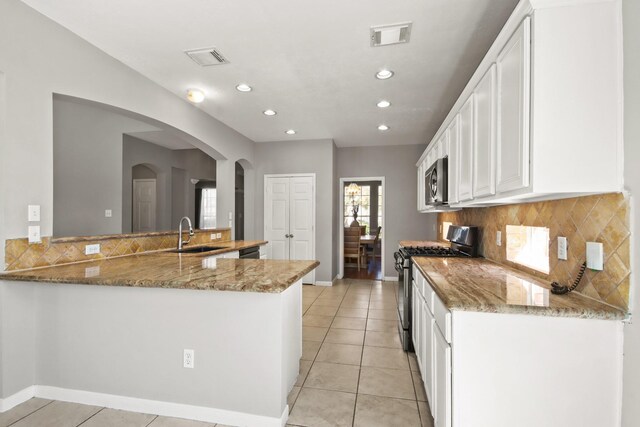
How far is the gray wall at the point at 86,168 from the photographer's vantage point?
171 inches

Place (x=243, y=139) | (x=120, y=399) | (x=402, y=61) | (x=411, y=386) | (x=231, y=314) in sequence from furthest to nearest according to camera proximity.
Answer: (x=243, y=139), (x=402, y=61), (x=411, y=386), (x=120, y=399), (x=231, y=314)

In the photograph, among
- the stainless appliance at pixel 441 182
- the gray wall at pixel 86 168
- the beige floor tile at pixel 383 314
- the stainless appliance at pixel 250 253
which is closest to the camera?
the stainless appliance at pixel 441 182

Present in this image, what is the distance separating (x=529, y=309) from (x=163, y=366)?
2.06m

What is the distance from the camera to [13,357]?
1.97m

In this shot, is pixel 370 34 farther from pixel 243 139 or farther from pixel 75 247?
pixel 243 139

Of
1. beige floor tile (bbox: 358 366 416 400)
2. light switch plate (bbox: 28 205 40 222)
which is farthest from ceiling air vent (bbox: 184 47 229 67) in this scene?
beige floor tile (bbox: 358 366 416 400)

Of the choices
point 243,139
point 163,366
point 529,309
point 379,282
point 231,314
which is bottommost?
point 379,282

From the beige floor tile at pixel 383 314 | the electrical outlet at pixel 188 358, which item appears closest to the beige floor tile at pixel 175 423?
the electrical outlet at pixel 188 358

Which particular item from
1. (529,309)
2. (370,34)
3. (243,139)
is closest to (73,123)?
(243,139)

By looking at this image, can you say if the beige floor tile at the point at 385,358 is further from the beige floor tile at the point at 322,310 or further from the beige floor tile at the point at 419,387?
the beige floor tile at the point at 322,310

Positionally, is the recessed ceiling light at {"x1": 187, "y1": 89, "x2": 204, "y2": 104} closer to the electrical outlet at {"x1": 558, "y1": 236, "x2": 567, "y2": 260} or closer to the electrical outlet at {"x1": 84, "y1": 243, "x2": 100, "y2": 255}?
the electrical outlet at {"x1": 84, "y1": 243, "x2": 100, "y2": 255}

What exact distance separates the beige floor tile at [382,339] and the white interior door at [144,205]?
5743 mm

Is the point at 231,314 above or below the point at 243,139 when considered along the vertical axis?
below

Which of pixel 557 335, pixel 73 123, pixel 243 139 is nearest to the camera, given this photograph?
pixel 557 335
